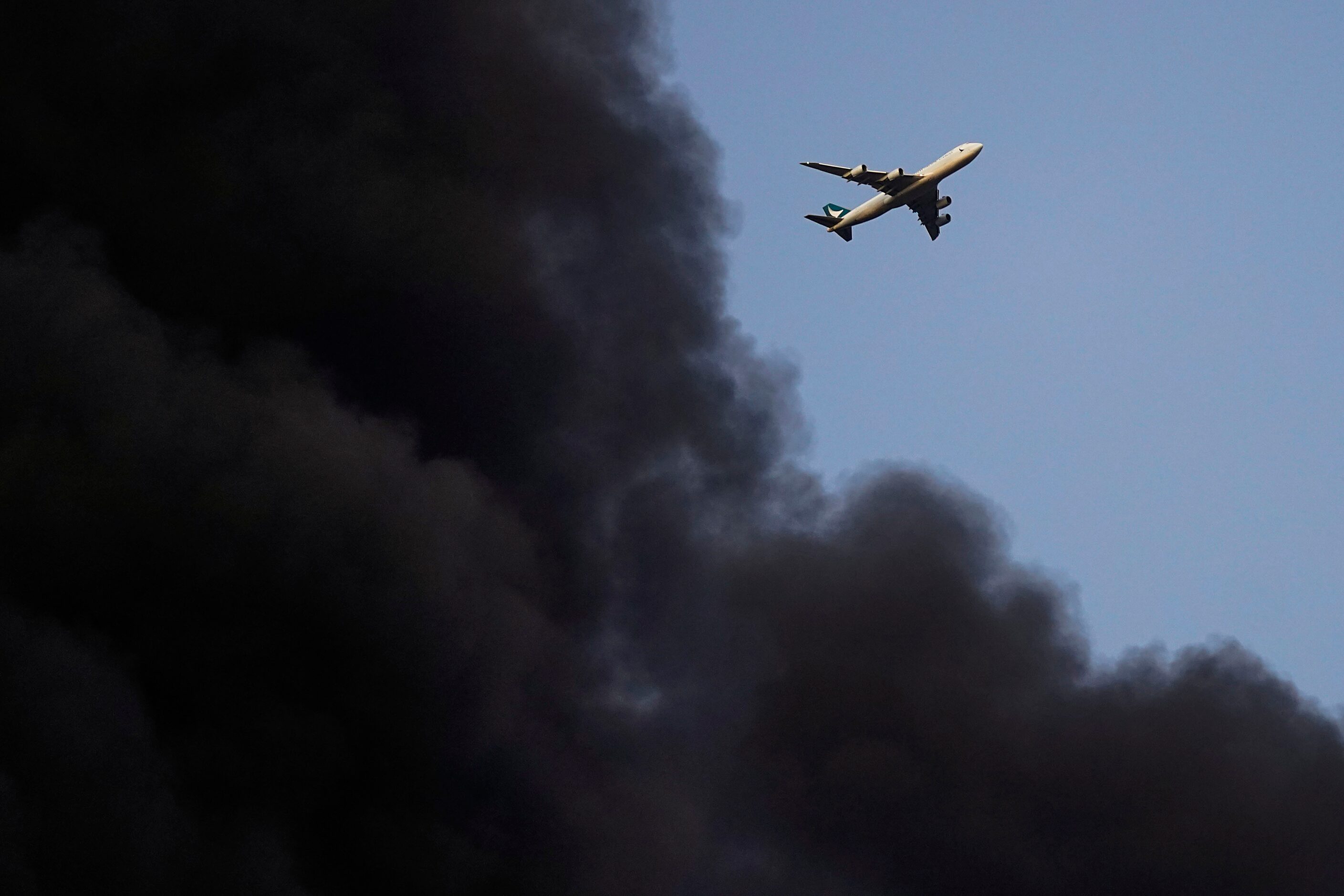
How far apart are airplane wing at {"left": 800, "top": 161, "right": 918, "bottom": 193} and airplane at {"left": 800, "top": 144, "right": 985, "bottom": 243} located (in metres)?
0.03

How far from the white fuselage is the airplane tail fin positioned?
325mm

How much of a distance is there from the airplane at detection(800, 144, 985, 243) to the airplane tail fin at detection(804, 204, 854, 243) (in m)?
0.03

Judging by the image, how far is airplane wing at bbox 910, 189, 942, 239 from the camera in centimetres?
9619

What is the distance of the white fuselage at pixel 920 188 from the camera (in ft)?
306

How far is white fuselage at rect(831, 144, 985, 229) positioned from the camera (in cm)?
9338

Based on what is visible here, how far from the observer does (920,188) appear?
9406cm

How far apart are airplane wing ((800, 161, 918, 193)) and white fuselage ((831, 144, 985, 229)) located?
63 centimetres

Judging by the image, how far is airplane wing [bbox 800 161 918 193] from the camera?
8956 centimetres

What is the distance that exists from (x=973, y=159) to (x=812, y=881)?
44.0 metres

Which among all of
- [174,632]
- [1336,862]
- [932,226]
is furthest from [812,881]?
[932,226]

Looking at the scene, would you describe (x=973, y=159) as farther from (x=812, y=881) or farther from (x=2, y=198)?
(x=2, y=198)

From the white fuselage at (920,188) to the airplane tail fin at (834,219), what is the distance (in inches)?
12.8

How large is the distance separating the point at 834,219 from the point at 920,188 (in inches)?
237

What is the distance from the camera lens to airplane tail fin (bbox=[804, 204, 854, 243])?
96.9m
